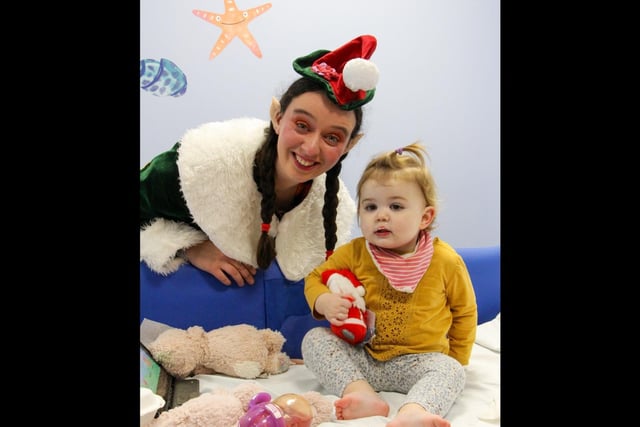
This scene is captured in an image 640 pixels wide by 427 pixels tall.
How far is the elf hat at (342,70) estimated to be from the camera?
785 mm

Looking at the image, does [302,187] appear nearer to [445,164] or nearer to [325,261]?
[325,261]

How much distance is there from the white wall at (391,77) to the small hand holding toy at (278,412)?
38 centimetres

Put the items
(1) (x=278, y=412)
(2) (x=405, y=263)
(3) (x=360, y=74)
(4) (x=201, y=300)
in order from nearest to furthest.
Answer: (1) (x=278, y=412)
(3) (x=360, y=74)
(2) (x=405, y=263)
(4) (x=201, y=300)

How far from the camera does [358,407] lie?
743 millimetres

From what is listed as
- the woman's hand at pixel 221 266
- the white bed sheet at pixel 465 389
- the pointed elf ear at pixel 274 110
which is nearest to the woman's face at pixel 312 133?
the pointed elf ear at pixel 274 110

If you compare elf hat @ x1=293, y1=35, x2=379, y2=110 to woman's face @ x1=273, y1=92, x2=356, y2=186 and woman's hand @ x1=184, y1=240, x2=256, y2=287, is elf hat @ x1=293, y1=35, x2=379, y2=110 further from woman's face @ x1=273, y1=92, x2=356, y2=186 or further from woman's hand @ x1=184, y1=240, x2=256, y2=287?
woman's hand @ x1=184, y1=240, x2=256, y2=287

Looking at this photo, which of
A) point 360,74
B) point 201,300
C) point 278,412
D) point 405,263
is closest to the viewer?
point 278,412

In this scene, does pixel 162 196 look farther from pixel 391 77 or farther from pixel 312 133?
pixel 391 77

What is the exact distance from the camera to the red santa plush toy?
0.85 meters

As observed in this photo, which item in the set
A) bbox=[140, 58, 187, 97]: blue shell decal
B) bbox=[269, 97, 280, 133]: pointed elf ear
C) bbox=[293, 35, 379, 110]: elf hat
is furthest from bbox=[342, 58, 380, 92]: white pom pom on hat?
bbox=[140, 58, 187, 97]: blue shell decal

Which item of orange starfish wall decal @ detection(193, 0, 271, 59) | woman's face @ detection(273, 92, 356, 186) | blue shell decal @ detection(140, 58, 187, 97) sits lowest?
woman's face @ detection(273, 92, 356, 186)

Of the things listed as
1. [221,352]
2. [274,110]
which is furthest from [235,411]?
[274,110]

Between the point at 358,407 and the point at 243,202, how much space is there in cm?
41

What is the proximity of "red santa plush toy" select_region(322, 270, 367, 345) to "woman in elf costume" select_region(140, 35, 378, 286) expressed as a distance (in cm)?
9
